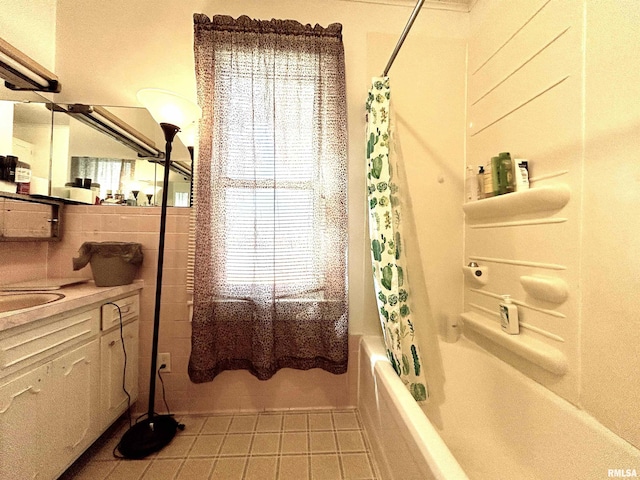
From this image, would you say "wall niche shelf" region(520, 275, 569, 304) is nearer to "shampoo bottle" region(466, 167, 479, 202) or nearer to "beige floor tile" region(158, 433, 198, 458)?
"shampoo bottle" region(466, 167, 479, 202)

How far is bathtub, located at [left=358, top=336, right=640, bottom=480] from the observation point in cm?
82

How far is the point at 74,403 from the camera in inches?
44.5

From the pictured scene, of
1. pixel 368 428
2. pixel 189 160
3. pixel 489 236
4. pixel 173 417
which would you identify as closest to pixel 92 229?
pixel 189 160

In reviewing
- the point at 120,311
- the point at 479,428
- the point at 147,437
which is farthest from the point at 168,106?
the point at 479,428

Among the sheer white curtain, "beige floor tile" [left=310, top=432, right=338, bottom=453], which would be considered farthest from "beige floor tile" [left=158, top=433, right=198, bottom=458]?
"beige floor tile" [left=310, top=432, right=338, bottom=453]

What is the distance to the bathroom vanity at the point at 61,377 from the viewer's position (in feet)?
2.90

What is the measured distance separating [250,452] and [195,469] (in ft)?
0.81

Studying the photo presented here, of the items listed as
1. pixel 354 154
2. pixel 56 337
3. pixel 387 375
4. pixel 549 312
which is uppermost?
pixel 354 154

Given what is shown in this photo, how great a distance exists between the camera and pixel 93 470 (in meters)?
1.22

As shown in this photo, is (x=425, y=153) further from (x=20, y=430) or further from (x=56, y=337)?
(x=20, y=430)

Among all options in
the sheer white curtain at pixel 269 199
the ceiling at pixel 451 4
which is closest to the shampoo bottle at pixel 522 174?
the sheer white curtain at pixel 269 199

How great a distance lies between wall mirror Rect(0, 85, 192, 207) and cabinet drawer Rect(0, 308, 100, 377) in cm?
75

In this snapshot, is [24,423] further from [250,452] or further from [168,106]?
[168,106]

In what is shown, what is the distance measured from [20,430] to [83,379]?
0.90 ft
